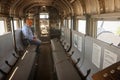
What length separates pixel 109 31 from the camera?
342 cm

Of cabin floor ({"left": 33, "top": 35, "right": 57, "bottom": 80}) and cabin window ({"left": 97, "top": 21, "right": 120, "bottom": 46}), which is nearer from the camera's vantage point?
cabin window ({"left": 97, "top": 21, "right": 120, "bottom": 46})

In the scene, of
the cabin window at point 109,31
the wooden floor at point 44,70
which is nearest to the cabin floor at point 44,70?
the wooden floor at point 44,70

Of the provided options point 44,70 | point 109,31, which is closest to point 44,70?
point 44,70

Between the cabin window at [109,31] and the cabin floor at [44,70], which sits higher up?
the cabin window at [109,31]

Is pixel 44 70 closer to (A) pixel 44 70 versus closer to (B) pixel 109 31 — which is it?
(A) pixel 44 70

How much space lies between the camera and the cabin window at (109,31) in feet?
9.90

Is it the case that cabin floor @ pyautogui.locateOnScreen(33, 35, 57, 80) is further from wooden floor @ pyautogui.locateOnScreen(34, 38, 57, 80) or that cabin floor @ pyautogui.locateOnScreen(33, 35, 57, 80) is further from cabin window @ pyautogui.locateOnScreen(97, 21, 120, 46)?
cabin window @ pyautogui.locateOnScreen(97, 21, 120, 46)

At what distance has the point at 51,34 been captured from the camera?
12.0 m

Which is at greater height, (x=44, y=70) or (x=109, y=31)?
(x=109, y=31)

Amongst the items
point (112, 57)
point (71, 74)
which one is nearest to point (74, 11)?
point (71, 74)

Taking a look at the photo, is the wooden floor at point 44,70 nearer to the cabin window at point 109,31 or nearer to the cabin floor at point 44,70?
the cabin floor at point 44,70

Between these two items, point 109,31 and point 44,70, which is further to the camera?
point 44,70

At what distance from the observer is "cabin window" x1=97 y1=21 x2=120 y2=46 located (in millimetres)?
3017

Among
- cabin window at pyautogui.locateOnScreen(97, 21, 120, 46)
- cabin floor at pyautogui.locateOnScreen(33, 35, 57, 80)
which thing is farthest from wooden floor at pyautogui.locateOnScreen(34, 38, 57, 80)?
cabin window at pyautogui.locateOnScreen(97, 21, 120, 46)
